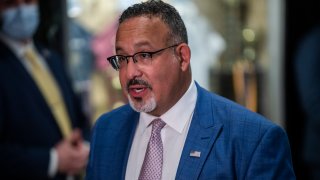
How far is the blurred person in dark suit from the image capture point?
4.52 metres

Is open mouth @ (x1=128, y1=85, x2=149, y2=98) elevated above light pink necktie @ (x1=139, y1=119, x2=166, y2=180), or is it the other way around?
open mouth @ (x1=128, y1=85, x2=149, y2=98)

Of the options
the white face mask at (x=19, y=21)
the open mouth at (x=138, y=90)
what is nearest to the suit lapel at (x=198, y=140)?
the open mouth at (x=138, y=90)

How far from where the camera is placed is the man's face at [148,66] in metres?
2.12

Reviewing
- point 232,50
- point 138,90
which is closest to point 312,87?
point 232,50

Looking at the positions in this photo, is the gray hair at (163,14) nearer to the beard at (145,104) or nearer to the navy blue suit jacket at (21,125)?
the beard at (145,104)

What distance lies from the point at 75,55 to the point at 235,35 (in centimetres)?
137

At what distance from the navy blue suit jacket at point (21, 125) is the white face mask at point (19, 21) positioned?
0.12 meters

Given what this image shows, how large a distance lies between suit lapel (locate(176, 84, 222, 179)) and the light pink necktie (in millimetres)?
101

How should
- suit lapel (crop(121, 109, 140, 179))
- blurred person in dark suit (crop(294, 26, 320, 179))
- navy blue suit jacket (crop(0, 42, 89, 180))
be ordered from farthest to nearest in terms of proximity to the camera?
blurred person in dark suit (crop(294, 26, 320, 179)), navy blue suit jacket (crop(0, 42, 89, 180)), suit lapel (crop(121, 109, 140, 179))

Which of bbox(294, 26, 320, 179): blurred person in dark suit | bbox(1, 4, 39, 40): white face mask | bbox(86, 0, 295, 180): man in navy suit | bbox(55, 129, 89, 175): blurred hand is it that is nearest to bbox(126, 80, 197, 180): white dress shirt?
bbox(86, 0, 295, 180): man in navy suit

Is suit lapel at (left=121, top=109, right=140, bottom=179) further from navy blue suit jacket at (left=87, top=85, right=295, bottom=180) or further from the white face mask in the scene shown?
the white face mask

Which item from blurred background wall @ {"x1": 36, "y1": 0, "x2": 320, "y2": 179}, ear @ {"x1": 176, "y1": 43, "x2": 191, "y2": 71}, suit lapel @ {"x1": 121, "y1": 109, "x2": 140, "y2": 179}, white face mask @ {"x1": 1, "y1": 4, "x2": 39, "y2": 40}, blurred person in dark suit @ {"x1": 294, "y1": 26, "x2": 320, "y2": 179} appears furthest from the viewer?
blurred background wall @ {"x1": 36, "y1": 0, "x2": 320, "y2": 179}

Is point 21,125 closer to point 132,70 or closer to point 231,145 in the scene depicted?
point 132,70

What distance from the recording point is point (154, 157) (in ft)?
7.34
